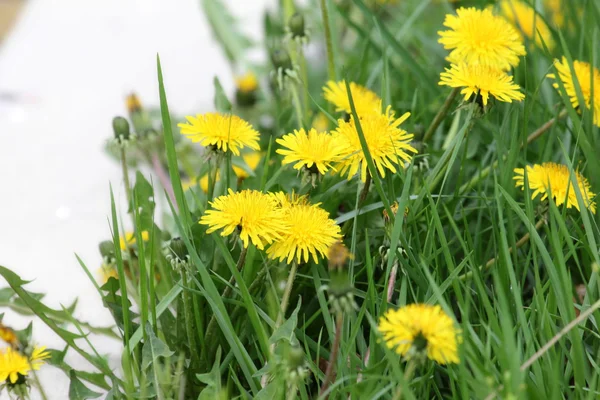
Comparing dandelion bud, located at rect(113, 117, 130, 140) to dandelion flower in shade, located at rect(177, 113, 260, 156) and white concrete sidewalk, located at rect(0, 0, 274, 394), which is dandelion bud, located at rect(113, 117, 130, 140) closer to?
white concrete sidewalk, located at rect(0, 0, 274, 394)

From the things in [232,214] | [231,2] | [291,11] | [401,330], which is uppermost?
[231,2]

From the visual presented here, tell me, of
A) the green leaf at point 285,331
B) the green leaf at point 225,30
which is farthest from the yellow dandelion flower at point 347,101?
the green leaf at point 225,30

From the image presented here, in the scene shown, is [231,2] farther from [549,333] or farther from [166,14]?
[549,333]

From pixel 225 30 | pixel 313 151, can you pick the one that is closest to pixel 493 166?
pixel 313 151

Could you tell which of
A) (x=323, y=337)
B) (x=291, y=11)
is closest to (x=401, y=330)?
(x=323, y=337)

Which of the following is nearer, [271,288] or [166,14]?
[271,288]

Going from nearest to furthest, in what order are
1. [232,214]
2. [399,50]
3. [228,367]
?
[232,214] < [228,367] < [399,50]

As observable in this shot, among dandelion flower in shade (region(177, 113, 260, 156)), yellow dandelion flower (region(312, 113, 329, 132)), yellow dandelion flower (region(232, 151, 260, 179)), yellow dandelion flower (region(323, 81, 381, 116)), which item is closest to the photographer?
dandelion flower in shade (region(177, 113, 260, 156))

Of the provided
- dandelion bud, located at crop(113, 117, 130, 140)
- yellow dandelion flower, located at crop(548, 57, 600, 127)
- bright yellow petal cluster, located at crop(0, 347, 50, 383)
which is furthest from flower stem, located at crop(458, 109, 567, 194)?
bright yellow petal cluster, located at crop(0, 347, 50, 383)
